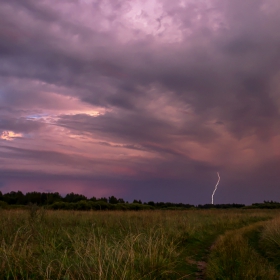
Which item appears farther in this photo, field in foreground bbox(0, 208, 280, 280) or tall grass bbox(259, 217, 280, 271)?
tall grass bbox(259, 217, 280, 271)

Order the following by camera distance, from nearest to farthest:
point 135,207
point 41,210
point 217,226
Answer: point 41,210 < point 217,226 < point 135,207

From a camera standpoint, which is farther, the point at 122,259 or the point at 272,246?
the point at 272,246

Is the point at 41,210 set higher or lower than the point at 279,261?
higher

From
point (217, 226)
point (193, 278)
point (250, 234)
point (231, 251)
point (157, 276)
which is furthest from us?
point (217, 226)

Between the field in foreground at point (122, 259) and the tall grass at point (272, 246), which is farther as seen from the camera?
the tall grass at point (272, 246)

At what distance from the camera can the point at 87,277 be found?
648 centimetres

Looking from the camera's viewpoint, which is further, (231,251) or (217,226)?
(217,226)

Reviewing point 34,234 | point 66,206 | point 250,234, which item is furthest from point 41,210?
point 66,206

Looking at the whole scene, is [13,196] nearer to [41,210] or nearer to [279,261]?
[41,210]

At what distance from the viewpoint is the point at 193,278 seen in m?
8.65

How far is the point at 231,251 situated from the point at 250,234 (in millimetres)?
9793

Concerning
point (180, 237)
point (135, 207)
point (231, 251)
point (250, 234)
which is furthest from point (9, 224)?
point (135, 207)

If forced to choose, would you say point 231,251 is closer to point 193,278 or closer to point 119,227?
point 193,278

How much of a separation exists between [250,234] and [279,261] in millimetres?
8024
